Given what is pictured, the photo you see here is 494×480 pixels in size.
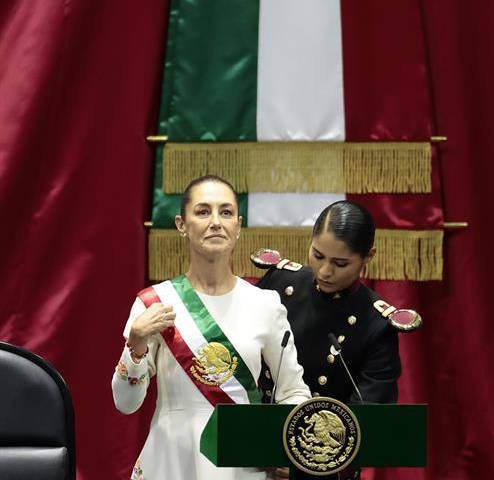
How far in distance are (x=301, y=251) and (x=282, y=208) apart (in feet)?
0.54

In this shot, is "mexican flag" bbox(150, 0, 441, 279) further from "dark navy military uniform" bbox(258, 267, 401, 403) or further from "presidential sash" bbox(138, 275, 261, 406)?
"presidential sash" bbox(138, 275, 261, 406)

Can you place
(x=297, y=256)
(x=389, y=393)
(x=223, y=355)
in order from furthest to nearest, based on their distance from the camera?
(x=297, y=256) → (x=389, y=393) → (x=223, y=355)

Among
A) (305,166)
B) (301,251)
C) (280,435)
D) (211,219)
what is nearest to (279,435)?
(280,435)

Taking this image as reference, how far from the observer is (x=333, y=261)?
2.55 meters

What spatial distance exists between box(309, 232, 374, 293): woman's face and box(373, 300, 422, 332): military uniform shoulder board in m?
0.12

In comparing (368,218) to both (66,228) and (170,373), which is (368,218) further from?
(66,228)

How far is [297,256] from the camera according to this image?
3.67 m

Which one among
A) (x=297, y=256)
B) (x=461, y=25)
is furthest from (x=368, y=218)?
(x=461, y=25)

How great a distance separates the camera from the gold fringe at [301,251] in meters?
3.65

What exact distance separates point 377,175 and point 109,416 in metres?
1.26

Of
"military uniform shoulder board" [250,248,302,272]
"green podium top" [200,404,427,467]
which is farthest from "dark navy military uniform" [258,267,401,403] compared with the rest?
"green podium top" [200,404,427,467]

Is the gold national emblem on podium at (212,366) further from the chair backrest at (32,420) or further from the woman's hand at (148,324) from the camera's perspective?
the chair backrest at (32,420)

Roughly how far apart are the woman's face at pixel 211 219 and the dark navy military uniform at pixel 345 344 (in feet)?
1.04

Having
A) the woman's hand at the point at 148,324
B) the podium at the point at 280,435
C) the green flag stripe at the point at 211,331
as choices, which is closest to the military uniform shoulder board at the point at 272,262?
the green flag stripe at the point at 211,331
